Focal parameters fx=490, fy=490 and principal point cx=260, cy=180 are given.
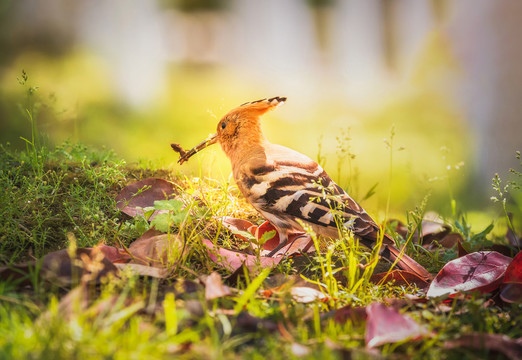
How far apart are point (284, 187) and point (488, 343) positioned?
1.24 metres

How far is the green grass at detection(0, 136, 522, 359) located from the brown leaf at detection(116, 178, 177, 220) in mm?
63

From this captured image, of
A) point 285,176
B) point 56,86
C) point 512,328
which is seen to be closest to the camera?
point 512,328

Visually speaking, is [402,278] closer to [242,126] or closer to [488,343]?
[488,343]

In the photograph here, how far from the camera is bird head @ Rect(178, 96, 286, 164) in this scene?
112 inches

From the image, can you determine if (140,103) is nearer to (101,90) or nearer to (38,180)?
(101,90)

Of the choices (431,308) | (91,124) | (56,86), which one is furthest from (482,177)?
(56,86)

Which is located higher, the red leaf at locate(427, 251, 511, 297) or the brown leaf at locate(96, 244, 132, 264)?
the brown leaf at locate(96, 244, 132, 264)

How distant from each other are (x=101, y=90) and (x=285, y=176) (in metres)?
4.26

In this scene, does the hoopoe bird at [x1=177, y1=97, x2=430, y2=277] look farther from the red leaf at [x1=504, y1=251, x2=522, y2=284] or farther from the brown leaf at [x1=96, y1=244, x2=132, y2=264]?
the brown leaf at [x1=96, y1=244, x2=132, y2=264]

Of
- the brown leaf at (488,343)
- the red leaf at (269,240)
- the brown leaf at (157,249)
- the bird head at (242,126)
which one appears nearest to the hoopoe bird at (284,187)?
the bird head at (242,126)

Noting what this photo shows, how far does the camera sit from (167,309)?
1466mm

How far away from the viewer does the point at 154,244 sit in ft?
6.97

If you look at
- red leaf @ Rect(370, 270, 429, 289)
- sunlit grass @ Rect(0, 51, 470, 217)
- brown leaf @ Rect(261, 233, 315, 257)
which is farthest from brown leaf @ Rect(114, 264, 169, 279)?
sunlit grass @ Rect(0, 51, 470, 217)

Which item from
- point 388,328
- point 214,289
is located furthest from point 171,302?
point 388,328
